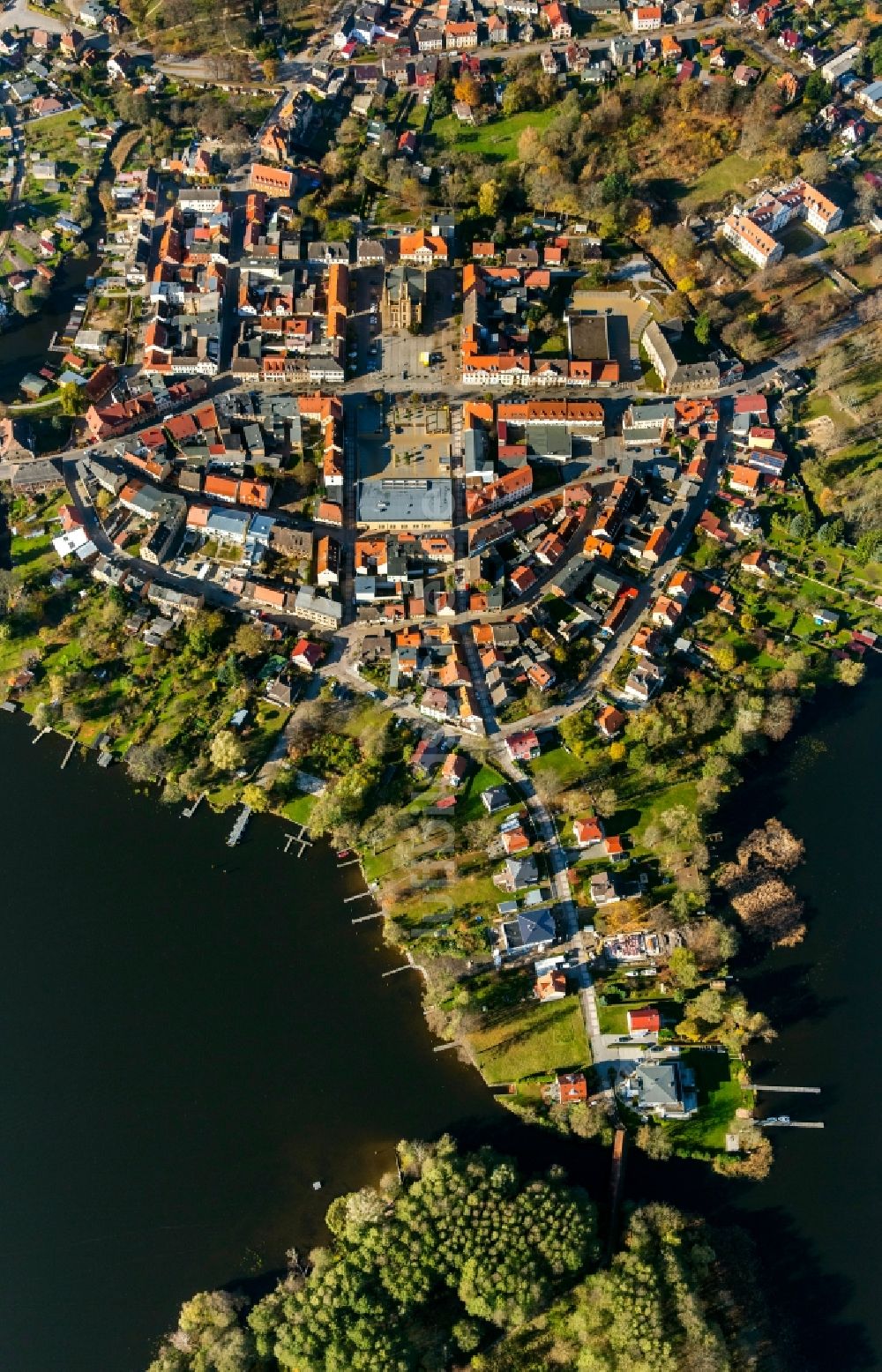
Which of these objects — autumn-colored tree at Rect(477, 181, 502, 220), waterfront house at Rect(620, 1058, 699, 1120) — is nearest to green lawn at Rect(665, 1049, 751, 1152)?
waterfront house at Rect(620, 1058, 699, 1120)

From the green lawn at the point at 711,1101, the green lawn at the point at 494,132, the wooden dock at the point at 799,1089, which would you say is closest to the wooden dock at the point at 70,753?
the green lawn at the point at 711,1101

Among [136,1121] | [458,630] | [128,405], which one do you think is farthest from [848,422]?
[136,1121]

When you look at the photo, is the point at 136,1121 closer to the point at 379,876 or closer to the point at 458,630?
the point at 379,876

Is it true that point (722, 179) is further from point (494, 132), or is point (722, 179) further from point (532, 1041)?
point (532, 1041)

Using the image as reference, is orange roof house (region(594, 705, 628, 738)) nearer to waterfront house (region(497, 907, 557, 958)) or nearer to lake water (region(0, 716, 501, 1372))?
waterfront house (region(497, 907, 557, 958))

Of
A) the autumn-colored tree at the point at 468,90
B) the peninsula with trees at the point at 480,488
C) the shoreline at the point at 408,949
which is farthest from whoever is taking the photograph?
the autumn-colored tree at the point at 468,90

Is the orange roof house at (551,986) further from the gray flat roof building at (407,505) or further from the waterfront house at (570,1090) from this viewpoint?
the gray flat roof building at (407,505)
